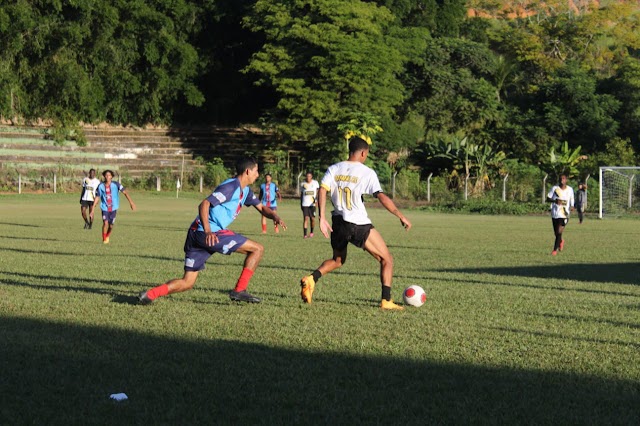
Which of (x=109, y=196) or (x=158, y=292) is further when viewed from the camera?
(x=109, y=196)

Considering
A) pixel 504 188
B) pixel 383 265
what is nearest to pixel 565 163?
pixel 504 188

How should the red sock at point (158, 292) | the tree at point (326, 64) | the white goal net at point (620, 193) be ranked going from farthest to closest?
the tree at point (326, 64) → the white goal net at point (620, 193) → the red sock at point (158, 292)

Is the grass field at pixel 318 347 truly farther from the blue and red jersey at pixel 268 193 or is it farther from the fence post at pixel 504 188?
the fence post at pixel 504 188

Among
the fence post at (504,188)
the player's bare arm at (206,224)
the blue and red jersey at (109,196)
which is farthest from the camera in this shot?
the fence post at (504,188)

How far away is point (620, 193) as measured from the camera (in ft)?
158

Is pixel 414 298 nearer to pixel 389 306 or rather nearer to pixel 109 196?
pixel 389 306

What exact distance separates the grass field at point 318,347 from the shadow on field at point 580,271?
72 millimetres

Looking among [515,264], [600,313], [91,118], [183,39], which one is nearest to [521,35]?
[183,39]

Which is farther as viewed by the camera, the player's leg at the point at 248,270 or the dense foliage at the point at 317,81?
the dense foliage at the point at 317,81

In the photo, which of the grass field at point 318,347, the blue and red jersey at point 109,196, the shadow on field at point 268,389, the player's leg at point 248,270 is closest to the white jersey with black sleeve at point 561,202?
the grass field at point 318,347

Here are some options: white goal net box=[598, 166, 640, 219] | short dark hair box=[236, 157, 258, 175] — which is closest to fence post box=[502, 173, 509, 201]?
white goal net box=[598, 166, 640, 219]

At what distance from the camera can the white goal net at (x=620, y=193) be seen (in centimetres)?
4703

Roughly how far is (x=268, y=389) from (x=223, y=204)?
4.18 metres

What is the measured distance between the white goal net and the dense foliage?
8.80 m
